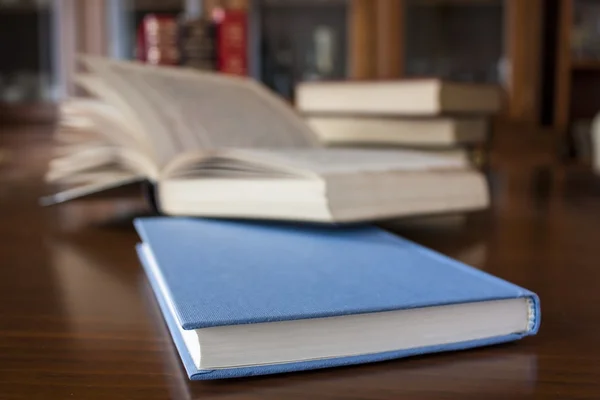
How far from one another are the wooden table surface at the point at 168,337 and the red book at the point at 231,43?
524 millimetres

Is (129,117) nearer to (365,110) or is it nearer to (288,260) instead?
(288,260)

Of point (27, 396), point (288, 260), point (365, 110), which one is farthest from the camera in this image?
point (365, 110)

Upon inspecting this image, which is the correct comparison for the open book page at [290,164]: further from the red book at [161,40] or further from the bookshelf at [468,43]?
the bookshelf at [468,43]

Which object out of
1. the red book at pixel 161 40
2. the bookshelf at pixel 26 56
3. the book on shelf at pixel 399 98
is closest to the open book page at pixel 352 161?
the book on shelf at pixel 399 98

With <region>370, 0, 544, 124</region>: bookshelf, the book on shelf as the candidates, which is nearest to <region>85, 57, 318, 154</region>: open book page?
the book on shelf

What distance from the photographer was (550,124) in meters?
2.25

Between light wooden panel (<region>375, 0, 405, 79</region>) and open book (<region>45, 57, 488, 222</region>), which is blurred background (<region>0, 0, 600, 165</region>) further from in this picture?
open book (<region>45, 57, 488, 222</region>)

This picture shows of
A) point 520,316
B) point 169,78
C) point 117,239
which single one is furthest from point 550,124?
point 520,316

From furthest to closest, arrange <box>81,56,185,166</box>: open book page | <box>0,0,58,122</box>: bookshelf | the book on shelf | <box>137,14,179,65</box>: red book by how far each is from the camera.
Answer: <box>0,0,58,122</box>: bookshelf, <box>137,14,179,65</box>: red book, the book on shelf, <box>81,56,185,166</box>: open book page

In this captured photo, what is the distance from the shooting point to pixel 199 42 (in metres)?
1.11

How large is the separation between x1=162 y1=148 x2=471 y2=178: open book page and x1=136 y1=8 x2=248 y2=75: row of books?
562 mm

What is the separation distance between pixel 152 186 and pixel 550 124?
74.8 inches

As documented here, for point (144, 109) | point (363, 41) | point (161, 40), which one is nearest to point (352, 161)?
→ point (144, 109)

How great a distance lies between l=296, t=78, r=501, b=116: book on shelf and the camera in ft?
3.16
